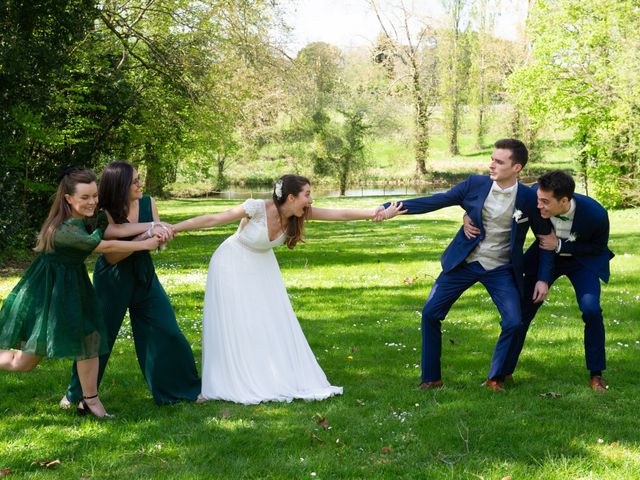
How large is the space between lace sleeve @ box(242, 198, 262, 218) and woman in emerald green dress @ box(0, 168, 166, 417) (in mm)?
1195

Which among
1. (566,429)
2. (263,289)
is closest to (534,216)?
(566,429)

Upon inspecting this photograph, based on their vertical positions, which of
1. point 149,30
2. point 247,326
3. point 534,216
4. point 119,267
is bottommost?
point 247,326

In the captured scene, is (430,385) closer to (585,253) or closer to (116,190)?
(585,253)

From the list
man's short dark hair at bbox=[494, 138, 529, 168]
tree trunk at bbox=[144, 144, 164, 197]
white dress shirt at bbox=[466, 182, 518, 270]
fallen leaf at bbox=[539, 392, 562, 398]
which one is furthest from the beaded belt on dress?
tree trunk at bbox=[144, 144, 164, 197]

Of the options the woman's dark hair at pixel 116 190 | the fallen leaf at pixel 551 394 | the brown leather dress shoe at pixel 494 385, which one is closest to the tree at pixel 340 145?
the brown leather dress shoe at pixel 494 385

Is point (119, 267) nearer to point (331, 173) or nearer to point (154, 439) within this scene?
point (154, 439)

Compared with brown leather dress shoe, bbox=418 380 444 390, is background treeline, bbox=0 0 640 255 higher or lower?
higher

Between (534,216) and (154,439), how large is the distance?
4347 millimetres

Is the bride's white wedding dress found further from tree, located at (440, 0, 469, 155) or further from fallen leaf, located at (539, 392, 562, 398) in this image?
tree, located at (440, 0, 469, 155)

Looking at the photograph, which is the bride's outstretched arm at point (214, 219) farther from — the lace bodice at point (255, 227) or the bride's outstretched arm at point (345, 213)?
the bride's outstretched arm at point (345, 213)

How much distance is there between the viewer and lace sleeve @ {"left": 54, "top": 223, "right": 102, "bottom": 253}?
20.6ft

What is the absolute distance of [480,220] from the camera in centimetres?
752

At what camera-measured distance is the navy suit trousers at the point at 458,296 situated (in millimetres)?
7480

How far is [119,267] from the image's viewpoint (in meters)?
7.02
